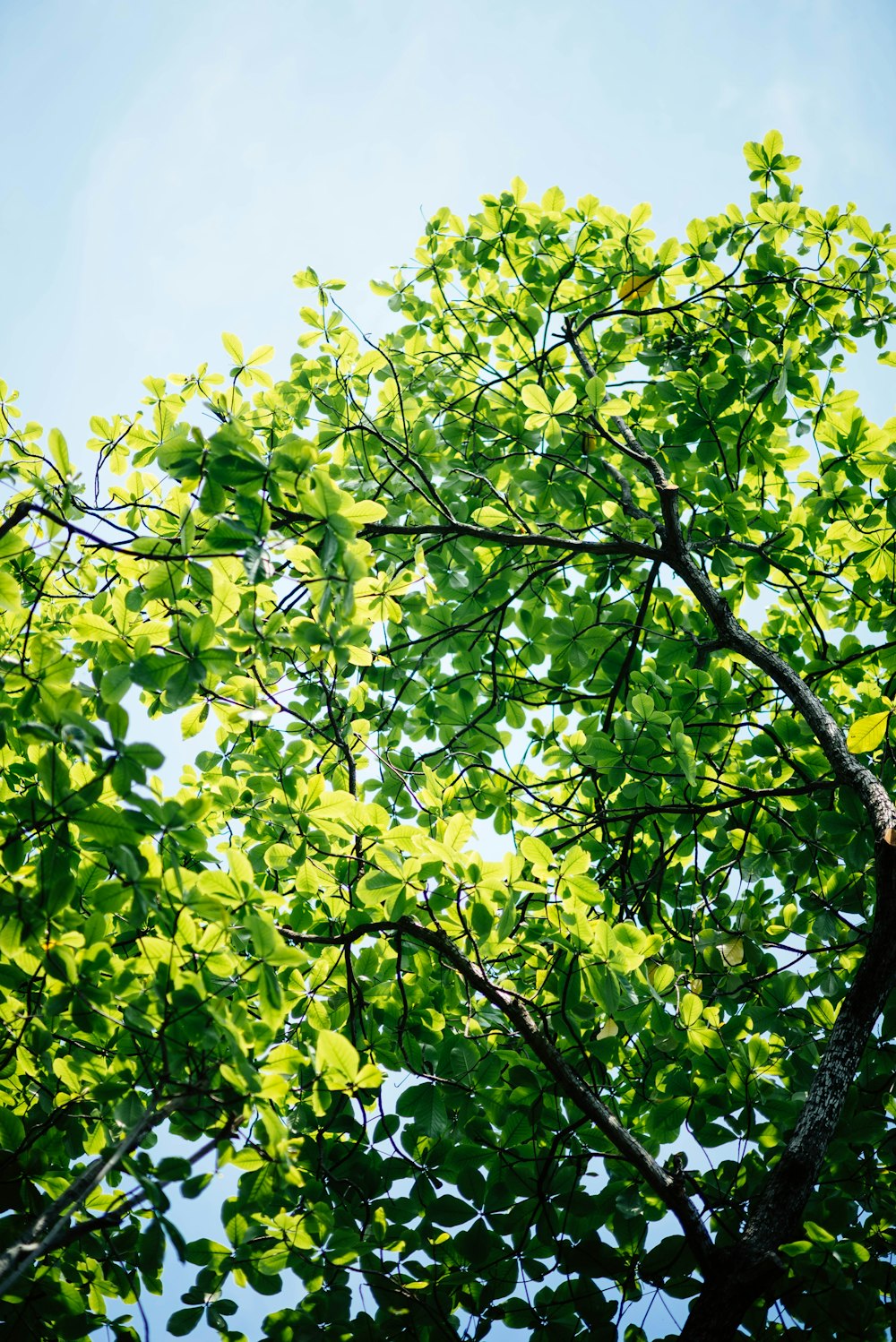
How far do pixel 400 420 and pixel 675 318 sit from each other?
157cm

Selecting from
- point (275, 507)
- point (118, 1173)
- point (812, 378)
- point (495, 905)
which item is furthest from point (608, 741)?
point (812, 378)

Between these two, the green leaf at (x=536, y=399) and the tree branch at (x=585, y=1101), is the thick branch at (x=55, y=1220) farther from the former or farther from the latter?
the green leaf at (x=536, y=399)

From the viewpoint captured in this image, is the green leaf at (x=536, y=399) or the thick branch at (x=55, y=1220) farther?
the green leaf at (x=536, y=399)

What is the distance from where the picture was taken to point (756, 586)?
4.80 m

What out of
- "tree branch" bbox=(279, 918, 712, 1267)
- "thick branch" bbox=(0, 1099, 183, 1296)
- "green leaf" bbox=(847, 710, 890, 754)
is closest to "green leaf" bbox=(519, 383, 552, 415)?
"green leaf" bbox=(847, 710, 890, 754)

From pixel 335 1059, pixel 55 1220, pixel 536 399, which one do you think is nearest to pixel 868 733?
pixel 335 1059

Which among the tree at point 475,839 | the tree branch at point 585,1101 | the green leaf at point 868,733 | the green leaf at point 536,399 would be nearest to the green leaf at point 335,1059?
the tree at point 475,839

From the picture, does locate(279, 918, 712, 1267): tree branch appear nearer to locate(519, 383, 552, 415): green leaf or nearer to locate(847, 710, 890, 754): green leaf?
locate(847, 710, 890, 754): green leaf

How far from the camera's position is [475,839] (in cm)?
317

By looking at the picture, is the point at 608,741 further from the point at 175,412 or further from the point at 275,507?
the point at 175,412

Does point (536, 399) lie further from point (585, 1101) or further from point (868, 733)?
point (585, 1101)

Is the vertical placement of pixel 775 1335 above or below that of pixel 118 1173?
above

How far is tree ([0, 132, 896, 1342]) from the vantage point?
2043 mm

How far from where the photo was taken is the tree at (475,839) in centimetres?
204
